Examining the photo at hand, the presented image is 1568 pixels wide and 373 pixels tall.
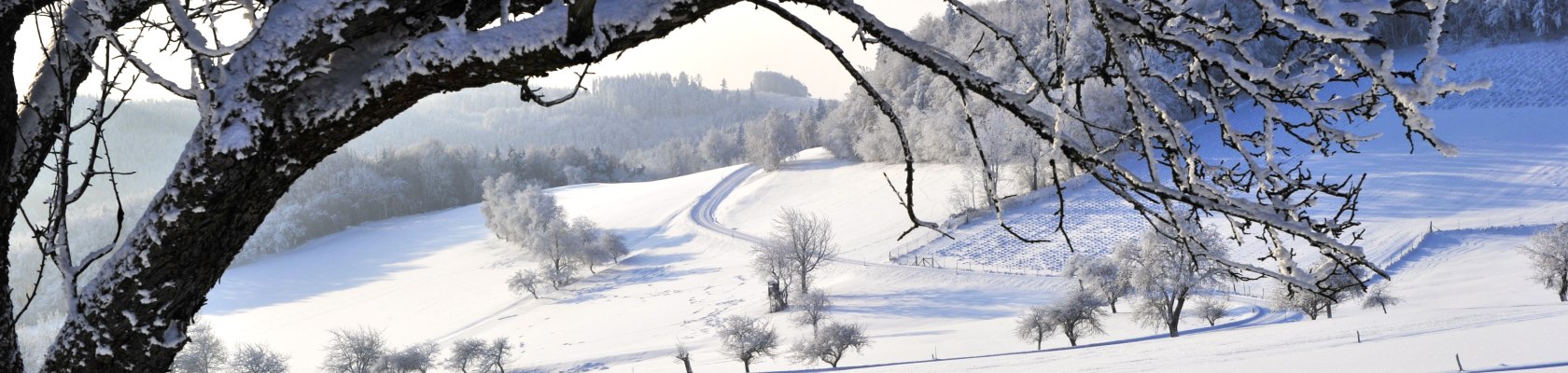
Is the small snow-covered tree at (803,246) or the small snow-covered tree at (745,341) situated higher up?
the small snow-covered tree at (803,246)

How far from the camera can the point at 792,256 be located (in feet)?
120

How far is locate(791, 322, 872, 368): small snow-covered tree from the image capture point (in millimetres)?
26469

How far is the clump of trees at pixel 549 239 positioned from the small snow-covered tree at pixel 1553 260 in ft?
116

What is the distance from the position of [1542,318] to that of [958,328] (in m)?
14.2

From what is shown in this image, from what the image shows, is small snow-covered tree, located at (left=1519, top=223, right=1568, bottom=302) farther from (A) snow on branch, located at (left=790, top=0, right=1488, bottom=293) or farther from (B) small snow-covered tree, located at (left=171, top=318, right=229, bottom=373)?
(B) small snow-covered tree, located at (left=171, top=318, right=229, bottom=373)

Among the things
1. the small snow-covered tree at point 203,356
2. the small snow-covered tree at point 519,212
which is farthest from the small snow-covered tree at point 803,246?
the small snow-covered tree at point 203,356

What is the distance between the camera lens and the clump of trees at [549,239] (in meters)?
43.5

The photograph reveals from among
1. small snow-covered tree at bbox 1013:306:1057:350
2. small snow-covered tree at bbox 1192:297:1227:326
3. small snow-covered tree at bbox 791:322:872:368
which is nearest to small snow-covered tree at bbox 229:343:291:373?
small snow-covered tree at bbox 791:322:872:368

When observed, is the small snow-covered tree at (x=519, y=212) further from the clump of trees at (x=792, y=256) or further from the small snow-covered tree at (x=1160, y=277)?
the small snow-covered tree at (x=1160, y=277)

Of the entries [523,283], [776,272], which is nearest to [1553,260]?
[776,272]

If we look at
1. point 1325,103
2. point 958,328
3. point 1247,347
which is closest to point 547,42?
point 1325,103

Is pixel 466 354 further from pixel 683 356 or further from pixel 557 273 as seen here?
pixel 557 273

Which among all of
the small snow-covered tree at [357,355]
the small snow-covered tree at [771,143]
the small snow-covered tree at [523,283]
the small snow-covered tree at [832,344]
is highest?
the small snow-covered tree at [771,143]

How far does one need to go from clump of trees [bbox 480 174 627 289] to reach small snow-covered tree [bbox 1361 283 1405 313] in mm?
31332
